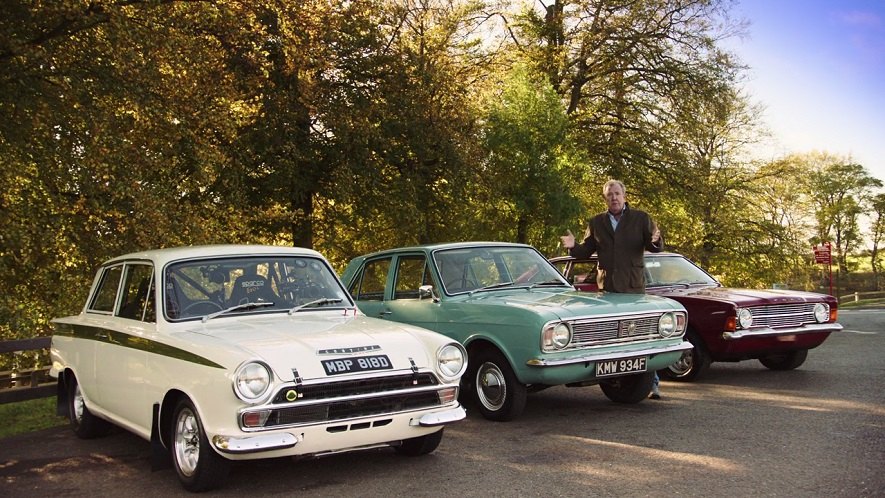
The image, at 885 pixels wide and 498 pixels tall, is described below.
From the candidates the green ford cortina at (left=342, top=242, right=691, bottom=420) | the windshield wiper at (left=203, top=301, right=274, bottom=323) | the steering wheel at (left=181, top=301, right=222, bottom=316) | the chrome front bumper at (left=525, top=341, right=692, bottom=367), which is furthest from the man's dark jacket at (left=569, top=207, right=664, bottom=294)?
the steering wheel at (left=181, top=301, right=222, bottom=316)

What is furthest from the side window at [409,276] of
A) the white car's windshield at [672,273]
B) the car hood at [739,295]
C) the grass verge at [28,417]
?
the grass verge at [28,417]

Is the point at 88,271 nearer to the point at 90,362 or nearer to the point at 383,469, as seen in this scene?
the point at 90,362

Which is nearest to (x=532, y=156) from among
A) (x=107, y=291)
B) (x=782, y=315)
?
(x=782, y=315)

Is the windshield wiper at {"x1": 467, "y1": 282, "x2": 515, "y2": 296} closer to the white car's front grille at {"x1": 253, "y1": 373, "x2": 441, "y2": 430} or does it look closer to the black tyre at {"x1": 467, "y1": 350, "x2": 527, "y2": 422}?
the black tyre at {"x1": 467, "y1": 350, "x2": 527, "y2": 422}

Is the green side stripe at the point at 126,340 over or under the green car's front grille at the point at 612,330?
over

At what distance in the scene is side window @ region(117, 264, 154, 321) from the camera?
6.87 meters

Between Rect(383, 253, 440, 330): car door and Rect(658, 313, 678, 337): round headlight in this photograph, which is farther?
Rect(383, 253, 440, 330): car door

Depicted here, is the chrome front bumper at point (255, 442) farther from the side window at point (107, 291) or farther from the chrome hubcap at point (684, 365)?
the chrome hubcap at point (684, 365)

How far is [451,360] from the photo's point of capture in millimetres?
6332

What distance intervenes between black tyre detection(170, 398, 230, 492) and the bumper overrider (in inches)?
257

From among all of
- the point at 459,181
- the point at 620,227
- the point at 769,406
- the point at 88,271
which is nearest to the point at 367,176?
the point at 459,181

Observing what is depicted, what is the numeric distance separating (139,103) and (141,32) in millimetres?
1119

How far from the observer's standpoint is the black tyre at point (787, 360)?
1145 cm

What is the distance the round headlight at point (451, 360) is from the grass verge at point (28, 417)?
516 centimetres
